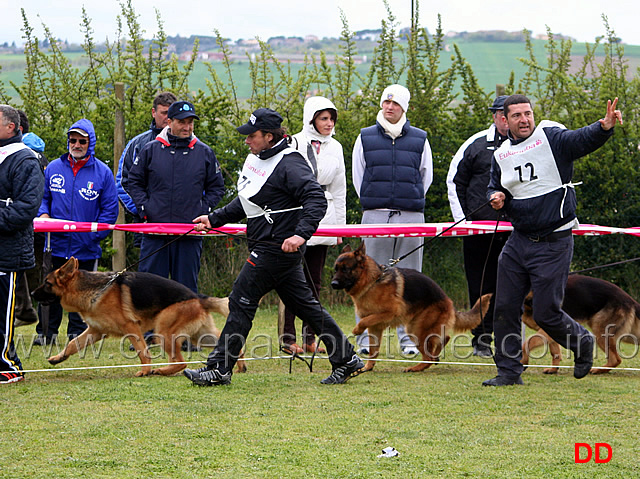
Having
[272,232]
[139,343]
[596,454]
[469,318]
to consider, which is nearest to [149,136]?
[139,343]

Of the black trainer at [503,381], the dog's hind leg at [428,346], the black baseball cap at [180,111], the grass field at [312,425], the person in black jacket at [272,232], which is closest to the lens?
the grass field at [312,425]

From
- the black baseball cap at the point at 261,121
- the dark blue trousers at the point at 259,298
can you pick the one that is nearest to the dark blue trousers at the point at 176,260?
the dark blue trousers at the point at 259,298

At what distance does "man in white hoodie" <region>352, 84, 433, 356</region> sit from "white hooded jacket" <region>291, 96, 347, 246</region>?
0.28 m

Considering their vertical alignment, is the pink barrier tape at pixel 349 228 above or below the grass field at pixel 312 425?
above

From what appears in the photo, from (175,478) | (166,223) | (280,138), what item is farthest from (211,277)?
(175,478)

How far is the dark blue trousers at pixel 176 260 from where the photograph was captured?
791 cm

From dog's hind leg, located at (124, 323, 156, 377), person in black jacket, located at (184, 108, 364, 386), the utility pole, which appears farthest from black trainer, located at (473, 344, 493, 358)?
the utility pole

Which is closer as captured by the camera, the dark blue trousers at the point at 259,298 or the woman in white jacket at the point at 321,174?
the dark blue trousers at the point at 259,298

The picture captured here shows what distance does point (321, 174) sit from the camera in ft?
26.2

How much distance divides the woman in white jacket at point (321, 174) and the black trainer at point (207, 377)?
1465mm

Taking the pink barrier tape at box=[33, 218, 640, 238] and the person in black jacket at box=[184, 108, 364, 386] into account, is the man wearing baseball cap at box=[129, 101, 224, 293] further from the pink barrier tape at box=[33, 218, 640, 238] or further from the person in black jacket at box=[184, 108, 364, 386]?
the person in black jacket at box=[184, 108, 364, 386]

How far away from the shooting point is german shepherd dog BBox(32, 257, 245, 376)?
6852 mm

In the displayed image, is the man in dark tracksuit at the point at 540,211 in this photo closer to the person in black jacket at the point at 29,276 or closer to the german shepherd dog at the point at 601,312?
the german shepherd dog at the point at 601,312
